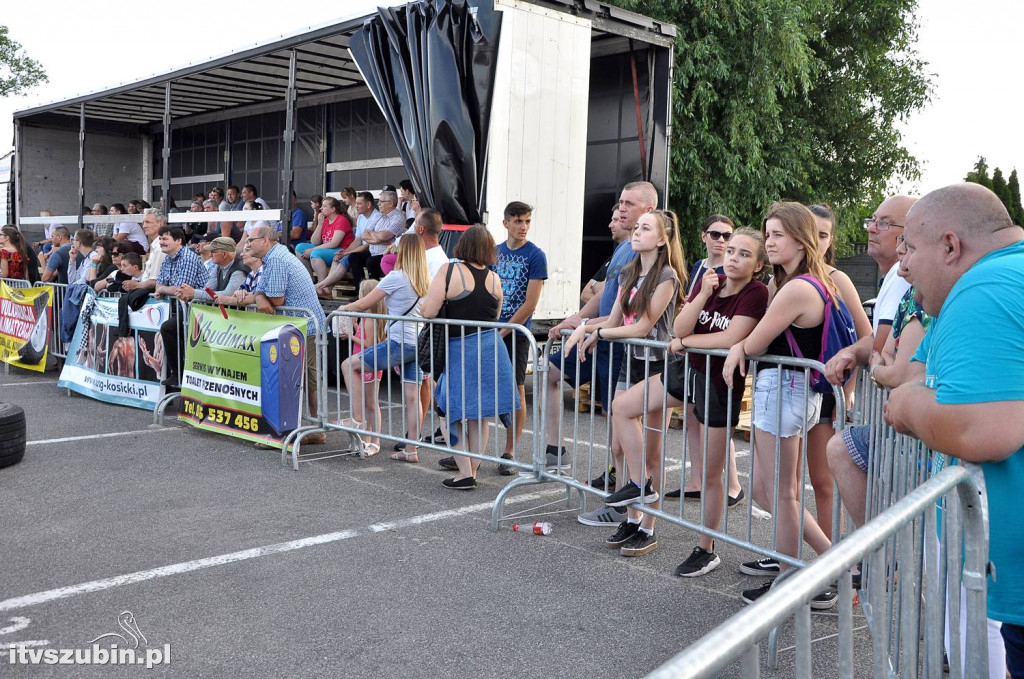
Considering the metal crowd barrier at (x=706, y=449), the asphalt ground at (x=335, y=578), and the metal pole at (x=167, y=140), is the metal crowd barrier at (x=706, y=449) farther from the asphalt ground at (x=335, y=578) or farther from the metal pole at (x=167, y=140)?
the metal pole at (x=167, y=140)

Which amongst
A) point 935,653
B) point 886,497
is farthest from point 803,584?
point 886,497

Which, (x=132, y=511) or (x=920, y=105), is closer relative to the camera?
(x=132, y=511)

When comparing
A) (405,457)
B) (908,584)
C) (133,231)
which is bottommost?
(405,457)

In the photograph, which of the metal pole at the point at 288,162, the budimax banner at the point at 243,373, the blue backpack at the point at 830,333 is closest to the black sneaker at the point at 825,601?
the blue backpack at the point at 830,333

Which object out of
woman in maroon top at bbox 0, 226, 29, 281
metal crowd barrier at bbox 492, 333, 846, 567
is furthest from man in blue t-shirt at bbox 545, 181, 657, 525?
woman in maroon top at bbox 0, 226, 29, 281

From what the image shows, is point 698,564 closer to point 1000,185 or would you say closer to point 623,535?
point 623,535

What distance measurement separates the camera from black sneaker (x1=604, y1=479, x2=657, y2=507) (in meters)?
4.66

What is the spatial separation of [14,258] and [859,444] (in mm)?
12064

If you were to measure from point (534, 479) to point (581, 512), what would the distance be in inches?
13.9

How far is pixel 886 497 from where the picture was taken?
296 cm

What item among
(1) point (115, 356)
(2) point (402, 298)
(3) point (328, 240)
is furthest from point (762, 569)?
(3) point (328, 240)

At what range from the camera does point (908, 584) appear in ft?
6.46

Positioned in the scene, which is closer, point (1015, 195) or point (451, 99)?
point (451, 99)

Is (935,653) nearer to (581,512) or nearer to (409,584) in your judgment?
(409,584)
